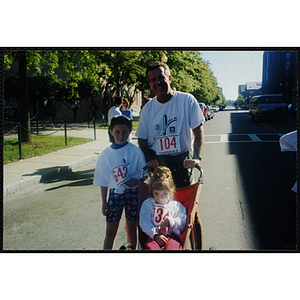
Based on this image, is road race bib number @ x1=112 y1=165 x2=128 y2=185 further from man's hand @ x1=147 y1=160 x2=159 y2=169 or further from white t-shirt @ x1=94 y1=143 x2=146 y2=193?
man's hand @ x1=147 y1=160 x2=159 y2=169

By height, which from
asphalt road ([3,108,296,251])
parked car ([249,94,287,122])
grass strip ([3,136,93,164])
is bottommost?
asphalt road ([3,108,296,251])

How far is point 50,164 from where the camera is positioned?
750cm

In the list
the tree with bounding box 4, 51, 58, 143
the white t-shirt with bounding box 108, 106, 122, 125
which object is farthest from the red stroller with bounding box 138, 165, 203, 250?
the tree with bounding box 4, 51, 58, 143

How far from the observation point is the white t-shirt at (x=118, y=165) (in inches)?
115

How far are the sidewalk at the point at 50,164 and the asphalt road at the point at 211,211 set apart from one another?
22 centimetres

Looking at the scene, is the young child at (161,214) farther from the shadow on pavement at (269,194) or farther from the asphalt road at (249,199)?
the shadow on pavement at (269,194)

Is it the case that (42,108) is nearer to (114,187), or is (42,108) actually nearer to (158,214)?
(114,187)

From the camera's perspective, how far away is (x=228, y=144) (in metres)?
10.8

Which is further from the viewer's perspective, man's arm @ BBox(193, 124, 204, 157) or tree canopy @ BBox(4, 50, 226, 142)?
tree canopy @ BBox(4, 50, 226, 142)

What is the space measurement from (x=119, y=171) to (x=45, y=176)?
420cm

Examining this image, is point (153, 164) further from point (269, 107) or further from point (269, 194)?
point (269, 107)

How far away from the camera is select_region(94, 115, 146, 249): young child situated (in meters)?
2.91

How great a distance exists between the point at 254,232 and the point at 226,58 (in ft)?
7.12

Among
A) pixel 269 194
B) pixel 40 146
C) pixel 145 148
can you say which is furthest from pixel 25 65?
→ pixel 269 194
